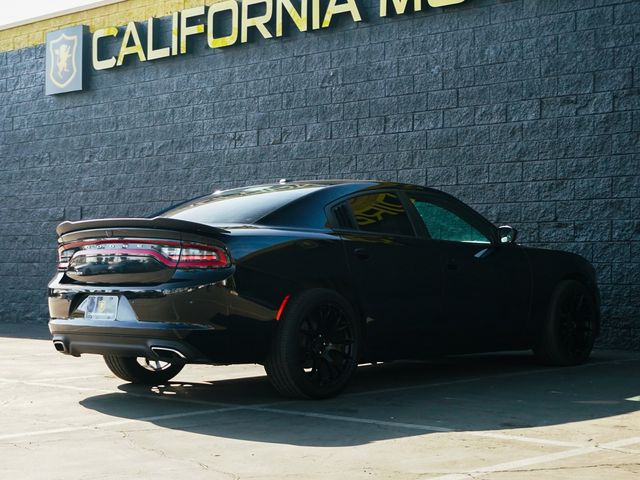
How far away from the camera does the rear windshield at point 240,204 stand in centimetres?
779

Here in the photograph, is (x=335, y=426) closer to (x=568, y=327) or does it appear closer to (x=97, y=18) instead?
(x=568, y=327)

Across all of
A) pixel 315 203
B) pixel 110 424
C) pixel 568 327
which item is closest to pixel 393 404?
pixel 315 203

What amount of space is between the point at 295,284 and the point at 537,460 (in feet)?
8.02

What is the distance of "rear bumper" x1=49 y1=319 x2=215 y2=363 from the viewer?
6945 mm

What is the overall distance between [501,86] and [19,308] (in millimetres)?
8687

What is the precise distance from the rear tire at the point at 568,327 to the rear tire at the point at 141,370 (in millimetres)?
3190

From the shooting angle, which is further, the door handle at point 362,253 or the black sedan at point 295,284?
the door handle at point 362,253

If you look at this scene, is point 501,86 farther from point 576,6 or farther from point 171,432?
point 171,432

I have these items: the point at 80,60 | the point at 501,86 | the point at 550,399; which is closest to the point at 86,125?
the point at 80,60

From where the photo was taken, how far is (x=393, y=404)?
7371mm

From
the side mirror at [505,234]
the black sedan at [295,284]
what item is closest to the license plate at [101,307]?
the black sedan at [295,284]

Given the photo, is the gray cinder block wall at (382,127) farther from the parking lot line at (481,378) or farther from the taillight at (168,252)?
the taillight at (168,252)

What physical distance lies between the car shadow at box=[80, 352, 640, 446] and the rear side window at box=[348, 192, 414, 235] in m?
1.19

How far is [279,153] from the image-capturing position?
46.9 feet
